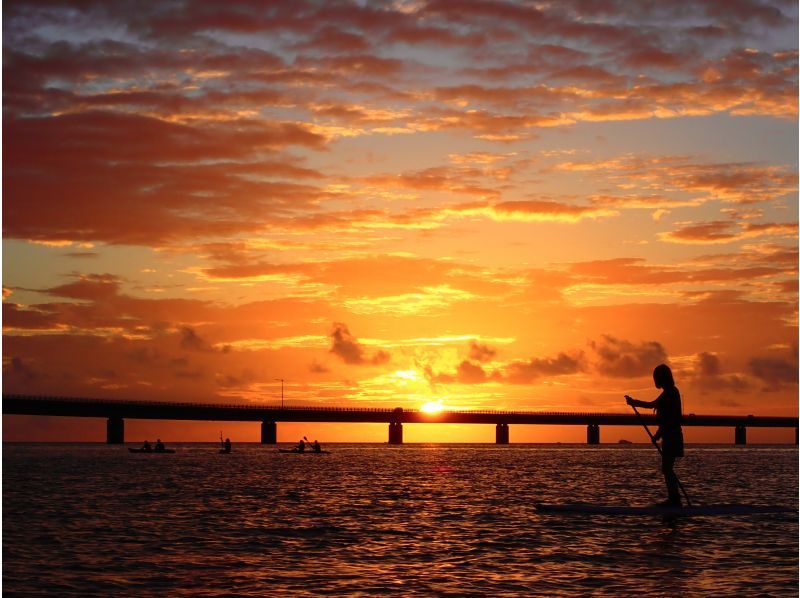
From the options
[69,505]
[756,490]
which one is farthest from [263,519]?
[756,490]

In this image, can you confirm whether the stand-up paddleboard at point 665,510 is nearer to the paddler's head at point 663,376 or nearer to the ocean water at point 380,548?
the ocean water at point 380,548

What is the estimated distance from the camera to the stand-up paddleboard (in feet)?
114

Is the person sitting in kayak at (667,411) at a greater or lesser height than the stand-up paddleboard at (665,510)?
greater

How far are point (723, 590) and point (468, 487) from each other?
41.3m

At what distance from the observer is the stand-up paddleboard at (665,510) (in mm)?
34750

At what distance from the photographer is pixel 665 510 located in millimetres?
34656

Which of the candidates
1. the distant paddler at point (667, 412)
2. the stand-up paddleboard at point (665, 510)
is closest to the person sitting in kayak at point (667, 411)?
the distant paddler at point (667, 412)

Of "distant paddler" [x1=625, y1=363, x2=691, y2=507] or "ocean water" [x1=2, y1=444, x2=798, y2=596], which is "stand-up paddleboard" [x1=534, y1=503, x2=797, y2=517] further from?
"distant paddler" [x1=625, y1=363, x2=691, y2=507]

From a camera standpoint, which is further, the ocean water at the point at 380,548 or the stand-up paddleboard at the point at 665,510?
the stand-up paddleboard at the point at 665,510

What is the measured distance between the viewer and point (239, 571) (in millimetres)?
24625

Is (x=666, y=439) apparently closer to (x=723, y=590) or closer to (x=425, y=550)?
(x=425, y=550)

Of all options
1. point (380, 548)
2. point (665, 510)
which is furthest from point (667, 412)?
point (380, 548)

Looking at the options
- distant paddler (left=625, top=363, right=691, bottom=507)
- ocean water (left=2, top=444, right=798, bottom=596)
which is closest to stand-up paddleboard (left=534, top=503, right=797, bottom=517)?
ocean water (left=2, top=444, right=798, bottom=596)

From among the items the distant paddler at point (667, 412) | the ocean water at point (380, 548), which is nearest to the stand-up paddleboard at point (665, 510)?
the ocean water at point (380, 548)
